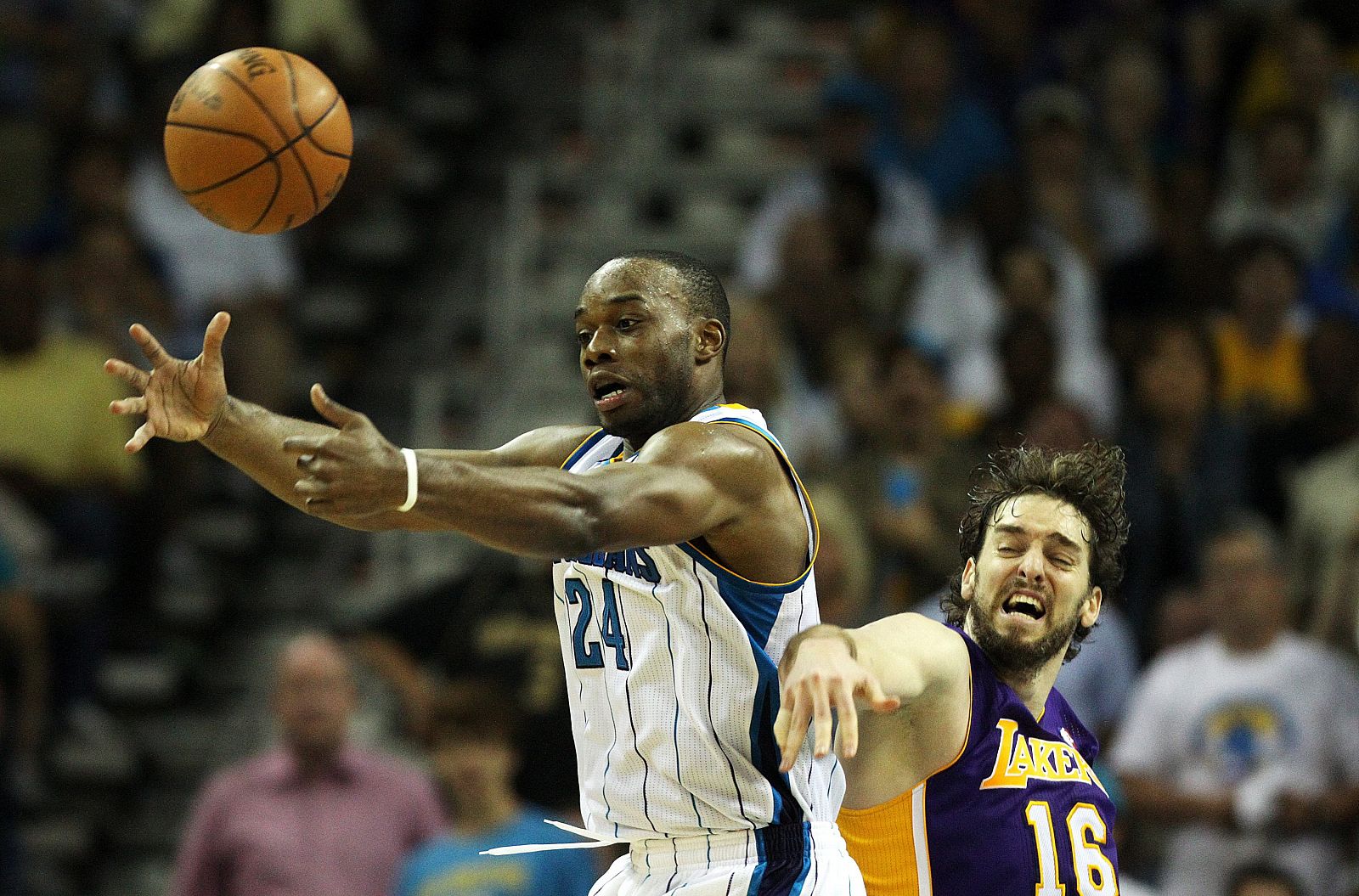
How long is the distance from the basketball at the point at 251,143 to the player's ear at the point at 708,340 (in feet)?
3.56

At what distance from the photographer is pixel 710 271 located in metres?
4.93

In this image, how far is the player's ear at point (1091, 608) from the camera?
205 inches

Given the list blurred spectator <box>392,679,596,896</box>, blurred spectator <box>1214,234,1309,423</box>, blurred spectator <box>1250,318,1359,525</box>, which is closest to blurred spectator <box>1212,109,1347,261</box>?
blurred spectator <box>1214,234,1309,423</box>

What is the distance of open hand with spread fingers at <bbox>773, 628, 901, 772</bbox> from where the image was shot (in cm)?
385

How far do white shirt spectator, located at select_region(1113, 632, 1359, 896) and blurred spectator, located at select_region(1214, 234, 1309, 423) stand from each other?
1.60m

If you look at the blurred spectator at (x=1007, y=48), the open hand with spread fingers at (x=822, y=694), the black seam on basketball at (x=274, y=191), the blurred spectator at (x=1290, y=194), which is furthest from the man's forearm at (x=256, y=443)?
the blurred spectator at (x=1007, y=48)

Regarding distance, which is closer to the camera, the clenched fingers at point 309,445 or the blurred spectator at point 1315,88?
the clenched fingers at point 309,445

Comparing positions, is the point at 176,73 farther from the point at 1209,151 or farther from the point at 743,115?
the point at 1209,151

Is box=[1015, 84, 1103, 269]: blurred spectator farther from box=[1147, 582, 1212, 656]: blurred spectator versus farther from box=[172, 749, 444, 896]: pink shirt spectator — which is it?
box=[172, 749, 444, 896]: pink shirt spectator

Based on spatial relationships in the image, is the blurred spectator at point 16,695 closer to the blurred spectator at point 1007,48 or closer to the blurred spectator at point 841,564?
the blurred spectator at point 841,564

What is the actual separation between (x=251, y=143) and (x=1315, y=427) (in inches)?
226

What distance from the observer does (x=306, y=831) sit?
8.30 meters

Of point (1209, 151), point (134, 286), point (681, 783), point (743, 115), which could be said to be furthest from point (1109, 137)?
point (681, 783)

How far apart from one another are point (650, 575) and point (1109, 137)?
22.6 ft
